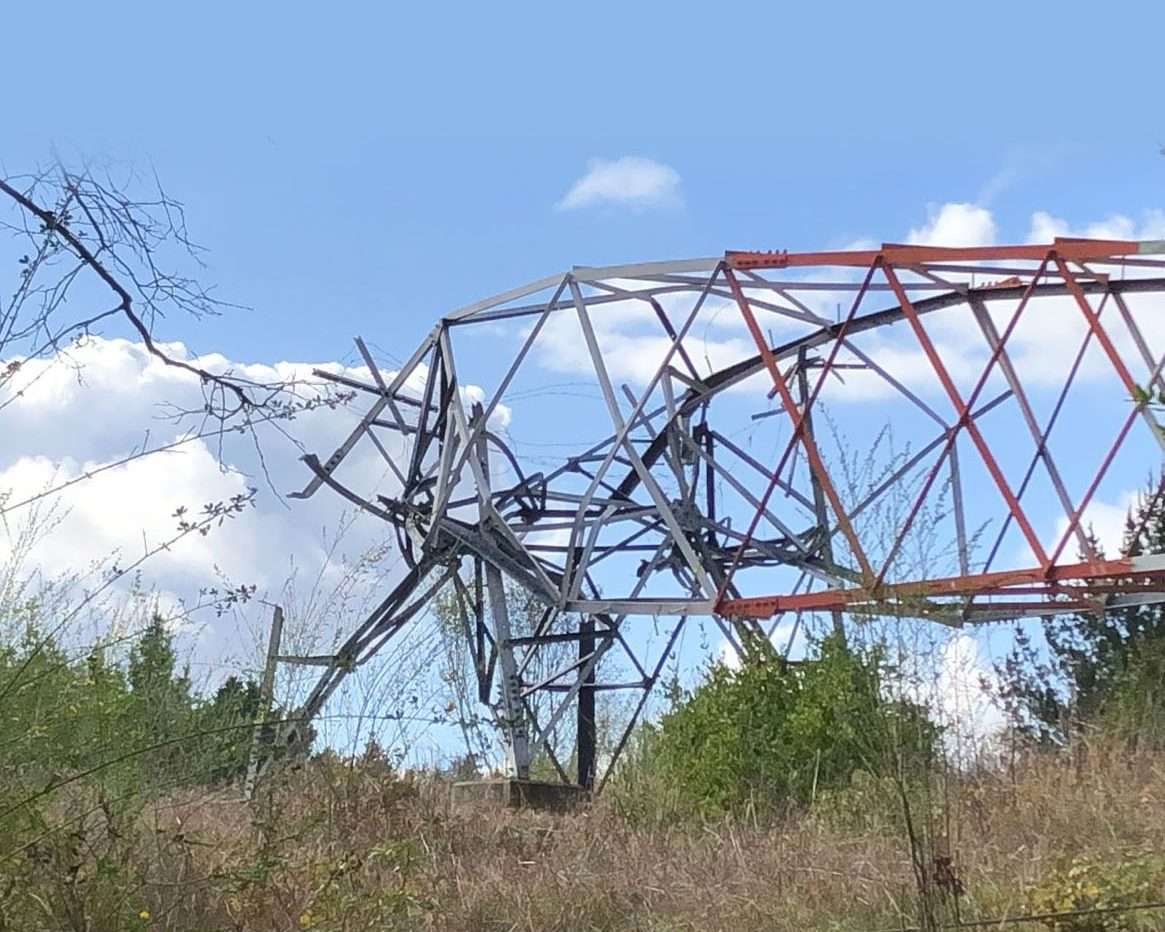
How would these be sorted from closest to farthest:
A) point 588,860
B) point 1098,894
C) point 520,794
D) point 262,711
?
point 1098,894, point 262,711, point 588,860, point 520,794

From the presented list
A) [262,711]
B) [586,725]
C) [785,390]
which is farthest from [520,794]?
[262,711]

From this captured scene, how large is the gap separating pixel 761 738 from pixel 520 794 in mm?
2588

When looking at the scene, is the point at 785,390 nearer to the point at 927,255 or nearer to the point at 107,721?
the point at 927,255

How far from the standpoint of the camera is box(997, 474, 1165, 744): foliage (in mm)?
7602

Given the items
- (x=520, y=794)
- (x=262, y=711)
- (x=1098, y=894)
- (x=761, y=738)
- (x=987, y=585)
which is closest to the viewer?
(x=1098, y=894)

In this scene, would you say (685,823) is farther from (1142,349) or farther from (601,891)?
(1142,349)

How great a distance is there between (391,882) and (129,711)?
133 centimetres

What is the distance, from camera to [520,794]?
32.5 ft

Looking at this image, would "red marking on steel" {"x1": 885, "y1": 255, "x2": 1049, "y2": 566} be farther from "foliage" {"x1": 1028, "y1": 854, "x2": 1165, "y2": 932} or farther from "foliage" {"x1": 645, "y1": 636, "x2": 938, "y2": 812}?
"foliage" {"x1": 1028, "y1": 854, "x2": 1165, "y2": 932}

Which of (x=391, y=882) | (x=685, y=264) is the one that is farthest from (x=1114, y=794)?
(x=685, y=264)

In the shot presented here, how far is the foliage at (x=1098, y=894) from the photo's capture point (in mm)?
4246

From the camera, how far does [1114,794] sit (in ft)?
18.7

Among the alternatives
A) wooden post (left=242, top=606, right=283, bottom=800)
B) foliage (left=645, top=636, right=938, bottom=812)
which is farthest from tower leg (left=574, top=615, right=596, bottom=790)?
wooden post (left=242, top=606, right=283, bottom=800)

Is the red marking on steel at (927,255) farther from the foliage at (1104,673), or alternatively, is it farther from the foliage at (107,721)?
the foliage at (107,721)
